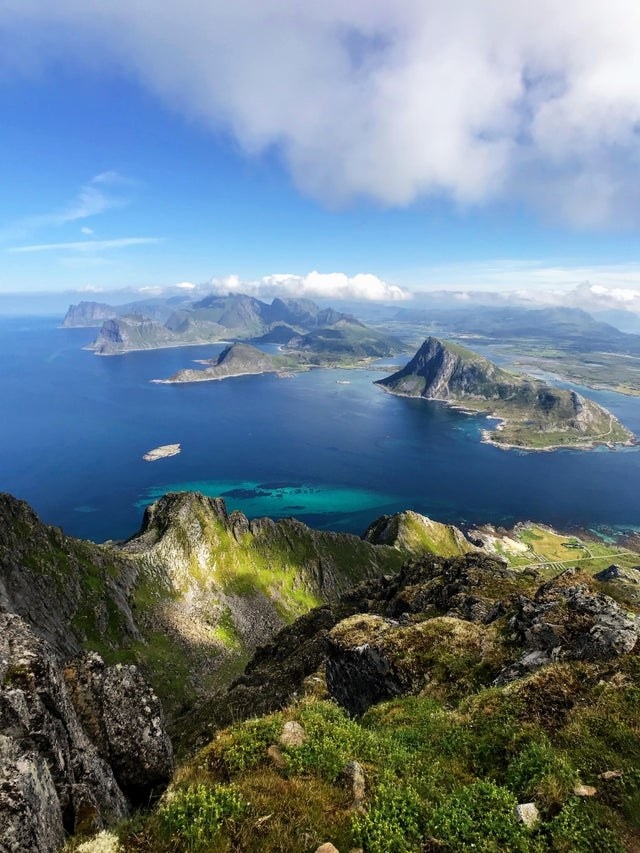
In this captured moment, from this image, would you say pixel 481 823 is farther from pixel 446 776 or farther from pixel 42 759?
pixel 42 759

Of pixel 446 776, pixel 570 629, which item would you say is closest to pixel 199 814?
pixel 446 776

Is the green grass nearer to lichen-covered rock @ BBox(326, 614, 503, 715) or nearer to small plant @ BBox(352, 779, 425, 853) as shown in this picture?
small plant @ BBox(352, 779, 425, 853)

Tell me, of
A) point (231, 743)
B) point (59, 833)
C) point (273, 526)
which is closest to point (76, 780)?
point (59, 833)

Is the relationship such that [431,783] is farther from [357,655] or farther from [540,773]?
[357,655]

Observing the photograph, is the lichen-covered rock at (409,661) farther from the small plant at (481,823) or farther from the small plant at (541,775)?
the small plant at (481,823)

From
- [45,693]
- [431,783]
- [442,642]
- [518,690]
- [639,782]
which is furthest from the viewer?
[442,642]

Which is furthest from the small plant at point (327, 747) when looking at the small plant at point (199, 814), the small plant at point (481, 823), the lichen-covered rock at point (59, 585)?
the lichen-covered rock at point (59, 585)

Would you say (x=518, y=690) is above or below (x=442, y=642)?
above

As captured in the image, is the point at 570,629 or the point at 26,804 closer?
the point at 26,804
